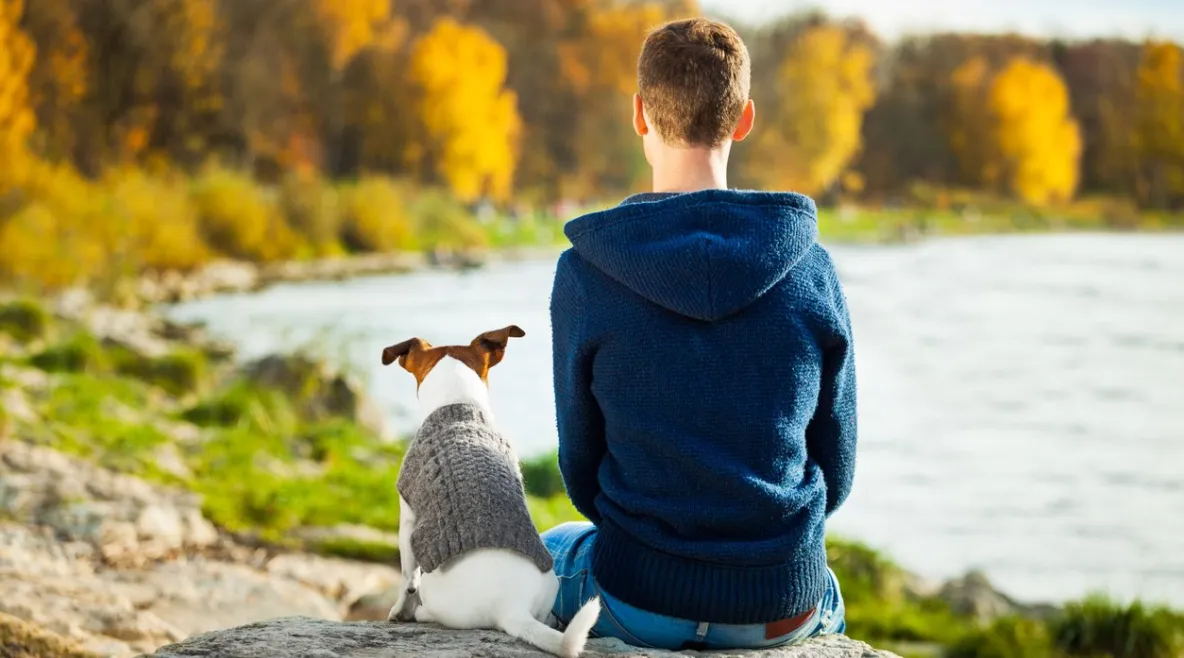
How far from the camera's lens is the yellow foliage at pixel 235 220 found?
17.5 meters

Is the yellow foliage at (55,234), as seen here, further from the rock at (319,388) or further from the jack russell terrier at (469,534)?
the jack russell terrier at (469,534)

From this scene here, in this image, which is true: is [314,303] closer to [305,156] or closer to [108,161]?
[108,161]

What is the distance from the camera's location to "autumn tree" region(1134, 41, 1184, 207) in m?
35.5

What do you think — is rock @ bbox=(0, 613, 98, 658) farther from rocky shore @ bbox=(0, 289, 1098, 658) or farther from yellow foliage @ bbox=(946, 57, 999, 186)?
yellow foliage @ bbox=(946, 57, 999, 186)

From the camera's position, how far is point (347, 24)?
30.7m

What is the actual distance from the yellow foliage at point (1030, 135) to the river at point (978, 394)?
19.2 metres

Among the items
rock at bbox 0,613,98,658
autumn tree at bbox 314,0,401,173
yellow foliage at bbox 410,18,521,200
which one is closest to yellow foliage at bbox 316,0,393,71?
autumn tree at bbox 314,0,401,173

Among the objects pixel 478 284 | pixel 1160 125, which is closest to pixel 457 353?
pixel 478 284

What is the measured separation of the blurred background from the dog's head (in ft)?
3.40

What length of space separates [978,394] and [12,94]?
425 inches

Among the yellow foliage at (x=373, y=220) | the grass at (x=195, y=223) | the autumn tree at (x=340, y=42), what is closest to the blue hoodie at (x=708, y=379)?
the grass at (x=195, y=223)

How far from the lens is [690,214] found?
194cm

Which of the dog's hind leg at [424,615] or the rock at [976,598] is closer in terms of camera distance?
the dog's hind leg at [424,615]

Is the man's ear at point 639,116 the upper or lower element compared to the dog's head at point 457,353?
upper
